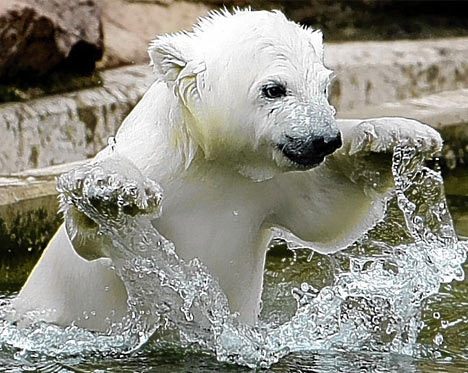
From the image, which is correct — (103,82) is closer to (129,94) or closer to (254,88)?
(129,94)

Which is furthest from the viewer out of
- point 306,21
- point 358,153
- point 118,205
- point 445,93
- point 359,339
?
point 306,21

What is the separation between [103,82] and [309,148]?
199 centimetres

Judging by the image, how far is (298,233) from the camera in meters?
2.15

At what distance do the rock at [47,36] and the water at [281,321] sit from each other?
140 centimetres

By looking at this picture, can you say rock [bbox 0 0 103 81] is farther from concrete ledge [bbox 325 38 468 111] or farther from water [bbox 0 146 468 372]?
water [bbox 0 146 468 372]

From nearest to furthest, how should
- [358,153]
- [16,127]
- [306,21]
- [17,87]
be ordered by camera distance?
[358,153]
[16,127]
[17,87]
[306,21]

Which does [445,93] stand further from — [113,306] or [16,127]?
[113,306]

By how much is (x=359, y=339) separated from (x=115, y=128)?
5.09 ft

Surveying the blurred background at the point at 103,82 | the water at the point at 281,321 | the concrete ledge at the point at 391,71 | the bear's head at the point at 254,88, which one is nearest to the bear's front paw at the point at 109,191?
the water at the point at 281,321

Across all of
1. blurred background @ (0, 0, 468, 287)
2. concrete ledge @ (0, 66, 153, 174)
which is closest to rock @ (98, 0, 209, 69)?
blurred background @ (0, 0, 468, 287)

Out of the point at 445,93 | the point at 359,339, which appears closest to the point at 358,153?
the point at 359,339

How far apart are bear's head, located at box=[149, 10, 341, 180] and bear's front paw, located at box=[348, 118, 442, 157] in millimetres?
132

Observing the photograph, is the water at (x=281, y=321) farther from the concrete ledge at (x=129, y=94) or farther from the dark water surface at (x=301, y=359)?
the concrete ledge at (x=129, y=94)

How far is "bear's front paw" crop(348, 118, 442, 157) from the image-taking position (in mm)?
1989
